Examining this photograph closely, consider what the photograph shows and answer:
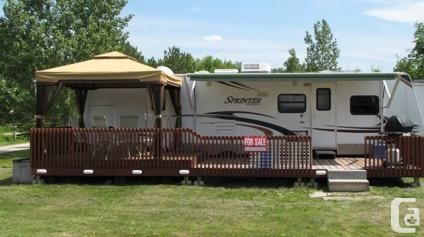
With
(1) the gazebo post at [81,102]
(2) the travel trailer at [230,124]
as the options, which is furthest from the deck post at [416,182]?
(1) the gazebo post at [81,102]

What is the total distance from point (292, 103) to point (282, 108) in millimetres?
282

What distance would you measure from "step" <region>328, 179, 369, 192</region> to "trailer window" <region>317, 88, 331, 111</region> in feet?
12.0

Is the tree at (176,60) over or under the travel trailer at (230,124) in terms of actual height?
over

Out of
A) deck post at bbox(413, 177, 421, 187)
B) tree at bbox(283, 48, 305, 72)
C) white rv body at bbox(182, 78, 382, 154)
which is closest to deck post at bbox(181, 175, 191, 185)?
white rv body at bbox(182, 78, 382, 154)

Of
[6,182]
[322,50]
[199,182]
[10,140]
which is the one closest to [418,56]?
[322,50]

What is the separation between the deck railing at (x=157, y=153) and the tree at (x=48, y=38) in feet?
34.5

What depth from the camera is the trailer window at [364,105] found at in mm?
14672

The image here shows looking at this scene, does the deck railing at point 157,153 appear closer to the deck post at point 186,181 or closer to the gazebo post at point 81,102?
the deck post at point 186,181

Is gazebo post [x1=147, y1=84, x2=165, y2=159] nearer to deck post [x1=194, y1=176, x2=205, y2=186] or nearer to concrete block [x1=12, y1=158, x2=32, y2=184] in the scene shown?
deck post [x1=194, y1=176, x2=205, y2=186]

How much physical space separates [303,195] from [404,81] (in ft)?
16.7

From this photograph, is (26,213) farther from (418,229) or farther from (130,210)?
(418,229)

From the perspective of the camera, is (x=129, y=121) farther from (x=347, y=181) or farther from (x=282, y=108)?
(x=347, y=181)

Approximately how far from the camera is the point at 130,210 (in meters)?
9.33

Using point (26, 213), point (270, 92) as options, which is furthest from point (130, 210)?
point (270, 92)
